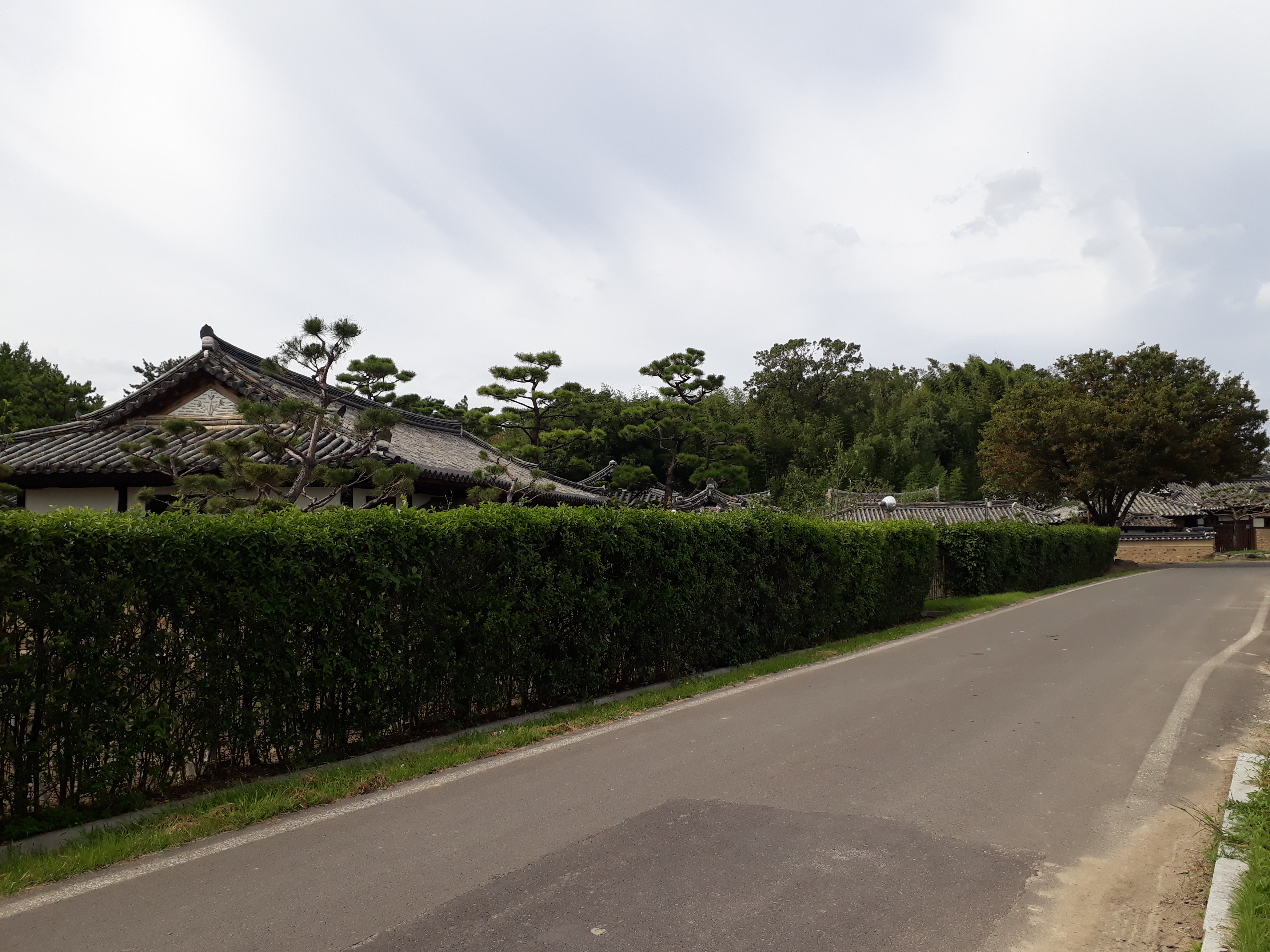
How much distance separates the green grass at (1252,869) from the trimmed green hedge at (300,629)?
5510 mm

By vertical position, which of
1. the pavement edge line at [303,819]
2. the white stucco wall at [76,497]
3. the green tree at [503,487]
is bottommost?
the pavement edge line at [303,819]

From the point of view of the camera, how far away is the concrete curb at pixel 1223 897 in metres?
3.46

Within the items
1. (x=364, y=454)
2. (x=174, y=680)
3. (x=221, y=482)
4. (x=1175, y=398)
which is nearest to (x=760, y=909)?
(x=174, y=680)

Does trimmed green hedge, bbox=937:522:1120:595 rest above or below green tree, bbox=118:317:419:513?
below

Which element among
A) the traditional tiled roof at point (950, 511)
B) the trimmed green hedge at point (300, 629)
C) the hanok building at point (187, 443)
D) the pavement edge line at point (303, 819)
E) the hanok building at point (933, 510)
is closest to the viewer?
the pavement edge line at point (303, 819)

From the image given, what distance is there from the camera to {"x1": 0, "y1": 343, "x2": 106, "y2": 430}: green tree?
111 ft

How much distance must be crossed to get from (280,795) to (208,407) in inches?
477

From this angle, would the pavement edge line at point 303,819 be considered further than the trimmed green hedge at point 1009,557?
No

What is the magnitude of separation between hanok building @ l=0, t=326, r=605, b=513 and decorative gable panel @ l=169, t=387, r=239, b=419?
0.02 meters

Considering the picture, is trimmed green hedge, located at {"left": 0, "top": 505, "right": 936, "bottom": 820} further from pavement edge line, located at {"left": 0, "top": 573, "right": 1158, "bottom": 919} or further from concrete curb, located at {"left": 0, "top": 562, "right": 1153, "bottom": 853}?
pavement edge line, located at {"left": 0, "top": 573, "right": 1158, "bottom": 919}

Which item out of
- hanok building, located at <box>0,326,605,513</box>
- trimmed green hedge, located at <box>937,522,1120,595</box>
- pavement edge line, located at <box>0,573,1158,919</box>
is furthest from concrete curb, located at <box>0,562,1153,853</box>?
trimmed green hedge, located at <box>937,522,1120,595</box>

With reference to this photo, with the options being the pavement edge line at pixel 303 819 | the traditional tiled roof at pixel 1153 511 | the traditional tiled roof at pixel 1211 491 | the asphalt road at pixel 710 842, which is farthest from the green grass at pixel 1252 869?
the traditional tiled roof at pixel 1211 491

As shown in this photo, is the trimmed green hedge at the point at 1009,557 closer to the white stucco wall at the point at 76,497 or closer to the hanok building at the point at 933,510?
the hanok building at the point at 933,510

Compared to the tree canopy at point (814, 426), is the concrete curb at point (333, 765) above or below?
below
